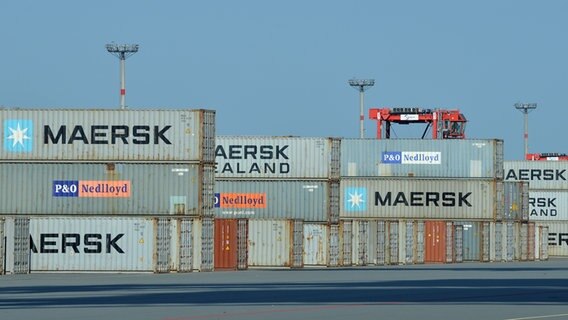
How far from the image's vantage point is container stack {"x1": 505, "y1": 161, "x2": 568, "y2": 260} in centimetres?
12088

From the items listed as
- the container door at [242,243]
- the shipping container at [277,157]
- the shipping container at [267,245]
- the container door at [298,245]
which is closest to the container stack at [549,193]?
the shipping container at [277,157]

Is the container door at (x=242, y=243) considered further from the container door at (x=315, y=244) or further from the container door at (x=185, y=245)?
the container door at (x=315, y=244)

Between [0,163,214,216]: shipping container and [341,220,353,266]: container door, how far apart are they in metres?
16.4

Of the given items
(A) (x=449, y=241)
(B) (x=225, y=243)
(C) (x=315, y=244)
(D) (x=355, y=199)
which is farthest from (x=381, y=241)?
(B) (x=225, y=243)

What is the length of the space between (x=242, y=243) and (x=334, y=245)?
35.5ft

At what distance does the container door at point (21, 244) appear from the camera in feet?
193

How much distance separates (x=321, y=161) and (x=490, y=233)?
1894cm

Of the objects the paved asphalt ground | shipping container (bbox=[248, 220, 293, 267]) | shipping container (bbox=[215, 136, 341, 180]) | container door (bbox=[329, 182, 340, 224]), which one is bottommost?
the paved asphalt ground

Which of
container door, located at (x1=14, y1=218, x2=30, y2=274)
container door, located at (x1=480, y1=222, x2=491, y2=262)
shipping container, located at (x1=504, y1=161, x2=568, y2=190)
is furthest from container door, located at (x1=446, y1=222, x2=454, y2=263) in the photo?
container door, located at (x1=14, y1=218, x2=30, y2=274)

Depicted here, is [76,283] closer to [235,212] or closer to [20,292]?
[20,292]

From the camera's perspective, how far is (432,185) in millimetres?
92312

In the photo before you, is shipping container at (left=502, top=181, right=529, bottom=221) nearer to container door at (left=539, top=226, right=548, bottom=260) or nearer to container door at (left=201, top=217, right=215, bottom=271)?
container door at (left=539, top=226, right=548, bottom=260)

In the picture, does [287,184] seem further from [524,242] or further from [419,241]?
[524,242]

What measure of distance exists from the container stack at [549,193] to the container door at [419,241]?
111 ft
